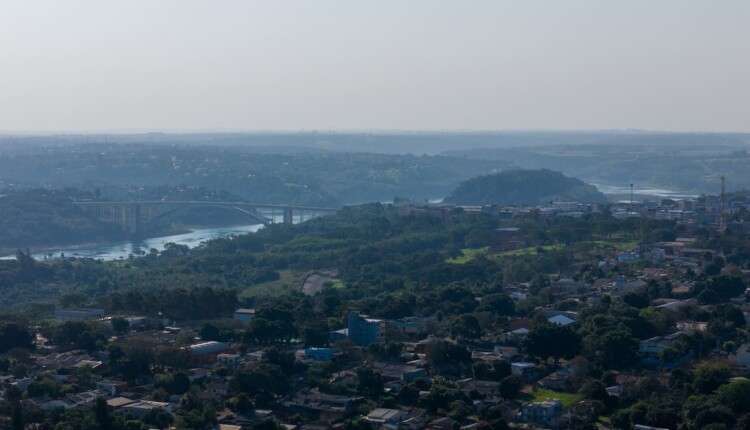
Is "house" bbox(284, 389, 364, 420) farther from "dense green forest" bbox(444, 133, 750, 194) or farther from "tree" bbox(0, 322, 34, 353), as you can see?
"dense green forest" bbox(444, 133, 750, 194)

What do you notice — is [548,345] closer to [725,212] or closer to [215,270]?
[215,270]

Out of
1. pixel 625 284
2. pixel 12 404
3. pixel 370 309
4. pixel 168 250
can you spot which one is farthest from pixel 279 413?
pixel 168 250

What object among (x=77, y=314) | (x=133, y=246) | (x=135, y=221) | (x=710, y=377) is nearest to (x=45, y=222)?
(x=133, y=246)

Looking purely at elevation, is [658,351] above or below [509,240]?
above

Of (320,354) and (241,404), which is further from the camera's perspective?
(320,354)

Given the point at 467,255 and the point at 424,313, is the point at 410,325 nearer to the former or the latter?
the point at 424,313

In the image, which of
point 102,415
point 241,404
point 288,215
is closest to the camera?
point 102,415

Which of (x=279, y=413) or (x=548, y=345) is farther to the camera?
(x=548, y=345)
